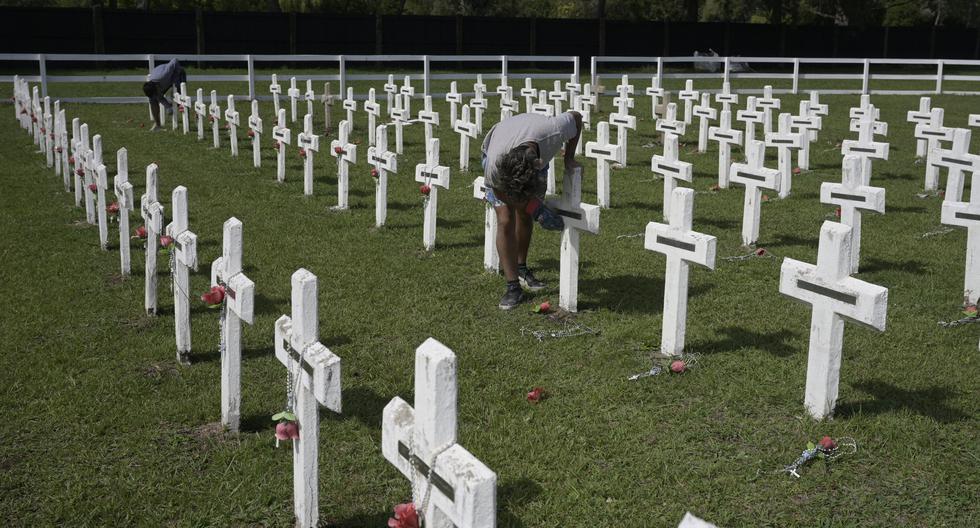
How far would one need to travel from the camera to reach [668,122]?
12961 millimetres

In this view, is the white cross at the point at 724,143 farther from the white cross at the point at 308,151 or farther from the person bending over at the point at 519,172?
the person bending over at the point at 519,172

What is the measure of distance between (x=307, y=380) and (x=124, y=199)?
4505mm

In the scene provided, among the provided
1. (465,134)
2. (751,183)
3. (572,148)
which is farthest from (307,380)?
(465,134)

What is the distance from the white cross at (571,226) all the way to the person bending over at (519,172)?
0.07 m

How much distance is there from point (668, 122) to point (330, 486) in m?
9.34

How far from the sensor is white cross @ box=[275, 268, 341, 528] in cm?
378

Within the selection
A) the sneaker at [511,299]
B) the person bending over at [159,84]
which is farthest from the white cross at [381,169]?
the person bending over at [159,84]

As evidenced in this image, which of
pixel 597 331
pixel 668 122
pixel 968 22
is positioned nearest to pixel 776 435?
pixel 597 331

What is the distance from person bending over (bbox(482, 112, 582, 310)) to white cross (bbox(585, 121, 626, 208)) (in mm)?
2470

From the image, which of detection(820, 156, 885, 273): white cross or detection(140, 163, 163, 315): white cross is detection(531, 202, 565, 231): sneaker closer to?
detection(820, 156, 885, 273): white cross

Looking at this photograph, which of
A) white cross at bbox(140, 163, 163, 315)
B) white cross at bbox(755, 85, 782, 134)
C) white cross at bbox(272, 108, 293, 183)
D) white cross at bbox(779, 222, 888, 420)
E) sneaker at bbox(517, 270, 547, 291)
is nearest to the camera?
white cross at bbox(779, 222, 888, 420)

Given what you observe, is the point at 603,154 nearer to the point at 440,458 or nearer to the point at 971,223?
the point at 971,223

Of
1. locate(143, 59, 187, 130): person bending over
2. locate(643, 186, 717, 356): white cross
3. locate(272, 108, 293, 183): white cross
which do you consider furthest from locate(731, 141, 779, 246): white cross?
locate(143, 59, 187, 130): person bending over

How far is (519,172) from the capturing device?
6969 mm
